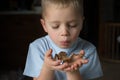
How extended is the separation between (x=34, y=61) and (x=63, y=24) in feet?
0.60

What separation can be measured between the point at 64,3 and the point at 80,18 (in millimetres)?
67

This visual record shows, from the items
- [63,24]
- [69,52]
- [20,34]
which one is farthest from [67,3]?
[20,34]

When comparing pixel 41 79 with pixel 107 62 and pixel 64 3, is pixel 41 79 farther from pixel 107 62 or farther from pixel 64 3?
pixel 107 62

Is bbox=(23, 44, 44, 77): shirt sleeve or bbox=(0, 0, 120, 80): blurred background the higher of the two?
bbox=(23, 44, 44, 77): shirt sleeve

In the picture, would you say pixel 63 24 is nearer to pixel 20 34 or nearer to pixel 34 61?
pixel 34 61

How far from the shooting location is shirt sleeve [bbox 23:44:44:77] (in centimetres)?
85

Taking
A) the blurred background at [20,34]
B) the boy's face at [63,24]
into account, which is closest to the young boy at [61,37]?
the boy's face at [63,24]

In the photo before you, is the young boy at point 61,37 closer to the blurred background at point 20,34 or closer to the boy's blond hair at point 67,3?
the boy's blond hair at point 67,3

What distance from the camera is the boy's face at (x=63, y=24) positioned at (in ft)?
2.44

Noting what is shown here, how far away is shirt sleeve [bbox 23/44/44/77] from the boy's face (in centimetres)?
9

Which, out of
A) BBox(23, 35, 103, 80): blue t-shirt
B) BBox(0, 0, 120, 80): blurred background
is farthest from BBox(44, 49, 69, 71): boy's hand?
BBox(0, 0, 120, 80): blurred background

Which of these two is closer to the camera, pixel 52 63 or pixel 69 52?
pixel 52 63

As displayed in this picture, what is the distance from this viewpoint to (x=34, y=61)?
865mm

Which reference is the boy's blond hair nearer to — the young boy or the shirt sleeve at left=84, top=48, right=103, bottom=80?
the young boy
